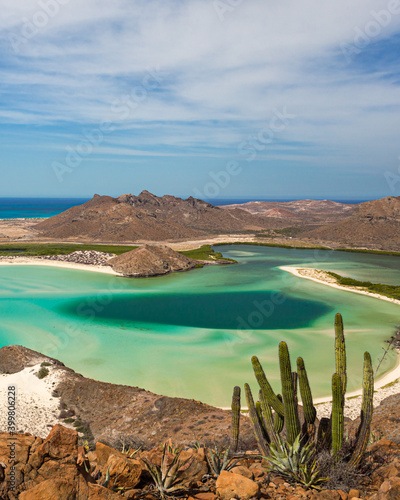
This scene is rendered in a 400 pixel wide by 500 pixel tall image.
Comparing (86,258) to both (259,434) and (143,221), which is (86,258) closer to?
(143,221)

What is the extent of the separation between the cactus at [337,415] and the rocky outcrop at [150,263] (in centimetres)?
4380

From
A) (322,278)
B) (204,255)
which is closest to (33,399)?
(322,278)

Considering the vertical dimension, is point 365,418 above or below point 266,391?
below

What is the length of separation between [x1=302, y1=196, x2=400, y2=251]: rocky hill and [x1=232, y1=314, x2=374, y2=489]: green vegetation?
82614 millimetres

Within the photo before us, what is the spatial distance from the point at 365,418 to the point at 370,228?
3692 inches

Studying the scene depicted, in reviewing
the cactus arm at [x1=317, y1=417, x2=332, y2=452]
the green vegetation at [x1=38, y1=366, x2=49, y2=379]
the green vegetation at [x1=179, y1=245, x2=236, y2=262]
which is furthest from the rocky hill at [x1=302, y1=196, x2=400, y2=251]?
the cactus arm at [x1=317, y1=417, x2=332, y2=452]

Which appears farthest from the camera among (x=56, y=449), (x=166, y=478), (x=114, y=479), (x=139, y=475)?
(x=166, y=478)

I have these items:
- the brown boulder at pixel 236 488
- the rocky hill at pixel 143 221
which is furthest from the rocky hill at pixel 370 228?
the brown boulder at pixel 236 488

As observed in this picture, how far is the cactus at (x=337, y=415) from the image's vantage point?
21.9 ft

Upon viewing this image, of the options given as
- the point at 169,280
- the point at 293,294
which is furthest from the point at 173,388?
the point at 169,280

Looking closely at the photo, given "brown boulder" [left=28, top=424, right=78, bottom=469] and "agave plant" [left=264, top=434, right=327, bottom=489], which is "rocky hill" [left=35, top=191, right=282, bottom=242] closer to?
"agave plant" [left=264, top=434, right=327, bottom=489]

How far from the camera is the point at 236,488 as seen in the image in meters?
5.63

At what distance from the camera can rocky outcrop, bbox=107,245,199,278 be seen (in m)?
50.3

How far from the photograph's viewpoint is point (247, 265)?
58.3 m
